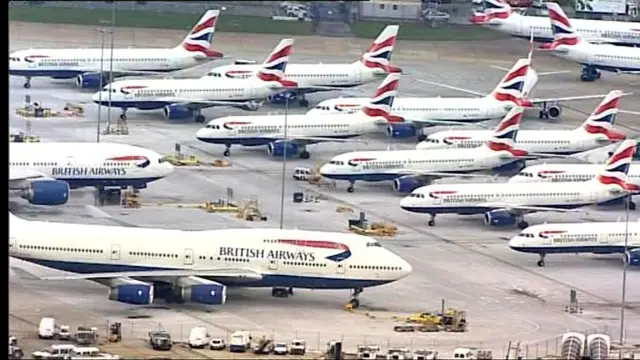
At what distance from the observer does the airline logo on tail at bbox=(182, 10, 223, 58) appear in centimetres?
11950

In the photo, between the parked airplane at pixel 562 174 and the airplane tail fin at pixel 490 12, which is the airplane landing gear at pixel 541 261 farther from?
the airplane tail fin at pixel 490 12

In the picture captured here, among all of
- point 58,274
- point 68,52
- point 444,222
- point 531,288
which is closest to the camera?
point 58,274

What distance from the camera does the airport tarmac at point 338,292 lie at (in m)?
66.5

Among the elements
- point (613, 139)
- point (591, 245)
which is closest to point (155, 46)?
point (613, 139)

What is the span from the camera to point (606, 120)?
99812mm

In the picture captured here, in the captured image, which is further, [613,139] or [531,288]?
[613,139]

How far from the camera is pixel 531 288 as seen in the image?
7481 cm

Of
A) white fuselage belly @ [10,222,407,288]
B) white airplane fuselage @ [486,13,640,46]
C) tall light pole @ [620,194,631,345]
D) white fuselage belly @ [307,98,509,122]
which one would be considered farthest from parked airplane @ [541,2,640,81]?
white fuselage belly @ [10,222,407,288]

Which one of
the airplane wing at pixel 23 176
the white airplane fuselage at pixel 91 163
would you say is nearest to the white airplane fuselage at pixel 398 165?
the white airplane fuselage at pixel 91 163

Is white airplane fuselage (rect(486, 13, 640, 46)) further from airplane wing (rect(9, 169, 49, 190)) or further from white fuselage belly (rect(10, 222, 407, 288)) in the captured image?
white fuselage belly (rect(10, 222, 407, 288))

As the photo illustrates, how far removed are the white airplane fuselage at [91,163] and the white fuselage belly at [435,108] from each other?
1794cm

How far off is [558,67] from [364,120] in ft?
106

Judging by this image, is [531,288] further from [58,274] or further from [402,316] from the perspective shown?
[58,274]

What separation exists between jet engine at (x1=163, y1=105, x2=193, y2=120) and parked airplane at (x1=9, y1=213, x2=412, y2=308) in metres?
36.5
